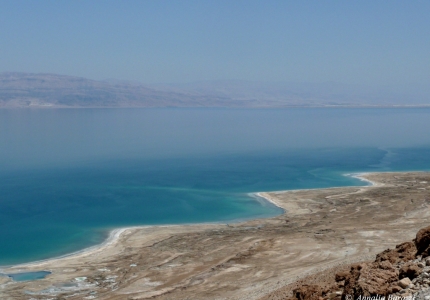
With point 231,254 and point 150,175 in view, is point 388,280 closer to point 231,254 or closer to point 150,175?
point 231,254

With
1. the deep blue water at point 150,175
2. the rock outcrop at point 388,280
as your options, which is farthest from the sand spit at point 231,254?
the rock outcrop at point 388,280

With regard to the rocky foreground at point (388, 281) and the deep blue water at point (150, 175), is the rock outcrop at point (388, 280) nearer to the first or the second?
the rocky foreground at point (388, 281)

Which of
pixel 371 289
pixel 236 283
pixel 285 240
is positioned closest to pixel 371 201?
pixel 285 240

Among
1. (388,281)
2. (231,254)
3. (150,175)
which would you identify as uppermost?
(388,281)

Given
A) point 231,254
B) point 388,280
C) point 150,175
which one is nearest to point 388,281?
point 388,280

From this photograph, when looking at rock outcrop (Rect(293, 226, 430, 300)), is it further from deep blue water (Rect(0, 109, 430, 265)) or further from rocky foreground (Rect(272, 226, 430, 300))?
deep blue water (Rect(0, 109, 430, 265))
